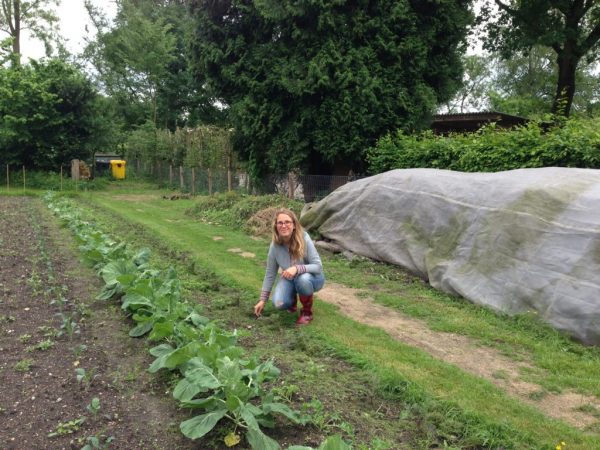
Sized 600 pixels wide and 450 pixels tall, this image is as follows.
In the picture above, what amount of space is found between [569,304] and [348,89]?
8.49m

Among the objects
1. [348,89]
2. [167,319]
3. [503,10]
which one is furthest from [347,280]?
[503,10]

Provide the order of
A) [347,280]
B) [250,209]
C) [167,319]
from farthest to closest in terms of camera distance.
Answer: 1. [250,209]
2. [347,280]
3. [167,319]

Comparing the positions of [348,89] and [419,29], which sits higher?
[419,29]

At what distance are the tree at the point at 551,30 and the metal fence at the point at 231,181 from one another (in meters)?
9.14

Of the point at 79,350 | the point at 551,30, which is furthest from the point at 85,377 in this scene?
the point at 551,30

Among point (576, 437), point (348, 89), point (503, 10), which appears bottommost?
point (576, 437)

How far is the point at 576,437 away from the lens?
3.03m

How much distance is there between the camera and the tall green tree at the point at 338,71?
1205 cm

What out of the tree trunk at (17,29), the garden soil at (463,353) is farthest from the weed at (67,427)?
the tree trunk at (17,29)

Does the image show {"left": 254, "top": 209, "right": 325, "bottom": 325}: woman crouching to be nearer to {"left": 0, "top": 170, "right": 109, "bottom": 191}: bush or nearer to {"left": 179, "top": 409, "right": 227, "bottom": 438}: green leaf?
{"left": 179, "top": 409, "right": 227, "bottom": 438}: green leaf

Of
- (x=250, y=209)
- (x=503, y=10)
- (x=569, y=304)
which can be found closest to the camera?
(x=569, y=304)

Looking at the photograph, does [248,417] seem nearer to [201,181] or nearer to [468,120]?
[468,120]

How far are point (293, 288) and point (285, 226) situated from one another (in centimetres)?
66

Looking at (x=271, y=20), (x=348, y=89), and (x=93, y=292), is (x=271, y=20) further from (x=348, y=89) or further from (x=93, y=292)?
(x=93, y=292)
